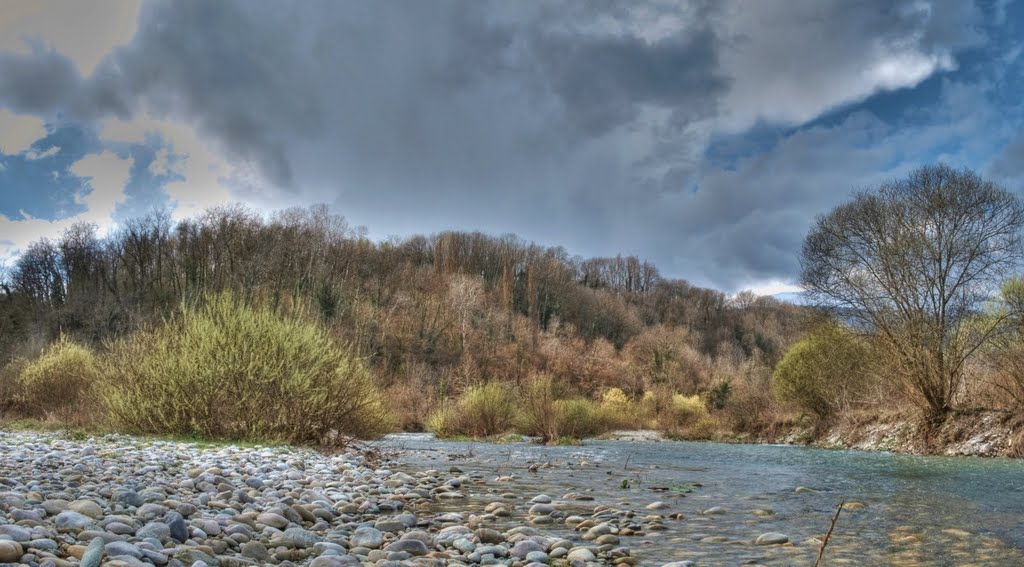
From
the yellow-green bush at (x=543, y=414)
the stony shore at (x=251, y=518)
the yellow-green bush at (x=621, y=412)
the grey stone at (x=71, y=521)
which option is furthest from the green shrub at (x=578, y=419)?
the grey stone at (x=71, y=521)

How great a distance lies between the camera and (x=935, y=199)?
20938 mm

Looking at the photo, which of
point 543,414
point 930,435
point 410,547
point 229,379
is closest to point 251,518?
point 410,547

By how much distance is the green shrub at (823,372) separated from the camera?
26.2 meters

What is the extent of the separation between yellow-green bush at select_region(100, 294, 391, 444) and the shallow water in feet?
9.04

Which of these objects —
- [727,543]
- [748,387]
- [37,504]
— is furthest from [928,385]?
[37,504]

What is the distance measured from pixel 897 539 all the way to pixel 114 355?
49.3 ft

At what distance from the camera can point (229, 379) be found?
12445mm

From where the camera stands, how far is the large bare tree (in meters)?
20.5

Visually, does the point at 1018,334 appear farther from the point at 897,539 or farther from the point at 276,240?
the point at 276,240

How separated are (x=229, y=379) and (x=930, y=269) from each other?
21.7m

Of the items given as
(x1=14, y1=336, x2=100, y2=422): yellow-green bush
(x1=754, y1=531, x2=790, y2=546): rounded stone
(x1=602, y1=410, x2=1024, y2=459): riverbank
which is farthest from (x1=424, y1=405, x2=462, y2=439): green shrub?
(x1=754, y1=531, x2=790, y2=546): rounded stone

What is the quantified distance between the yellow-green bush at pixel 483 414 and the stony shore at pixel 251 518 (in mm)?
15988

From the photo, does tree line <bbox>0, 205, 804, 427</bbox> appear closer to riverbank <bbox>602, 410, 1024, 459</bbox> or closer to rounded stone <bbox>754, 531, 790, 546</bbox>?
riverbank <bbox>602, 410, 1024, 459</bbox>

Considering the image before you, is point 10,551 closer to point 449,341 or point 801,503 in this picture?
point 801,503
